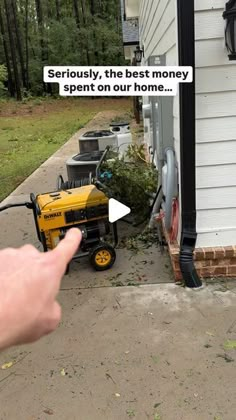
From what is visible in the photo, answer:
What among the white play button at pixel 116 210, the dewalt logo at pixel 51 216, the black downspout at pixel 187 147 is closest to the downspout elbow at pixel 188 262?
the black downspout at pixel 187 147

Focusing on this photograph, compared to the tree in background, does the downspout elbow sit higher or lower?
lower

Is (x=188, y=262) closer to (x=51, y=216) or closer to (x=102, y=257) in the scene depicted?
(x=102, y=257)

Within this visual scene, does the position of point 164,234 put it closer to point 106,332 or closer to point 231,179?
point 231,179

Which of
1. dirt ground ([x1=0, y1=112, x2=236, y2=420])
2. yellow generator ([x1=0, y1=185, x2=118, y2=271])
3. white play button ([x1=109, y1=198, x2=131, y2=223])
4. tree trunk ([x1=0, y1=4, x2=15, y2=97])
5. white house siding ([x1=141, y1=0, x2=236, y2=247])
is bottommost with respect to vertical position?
dirt ground ([x1=0, y1=112, x2=236, y2=420])

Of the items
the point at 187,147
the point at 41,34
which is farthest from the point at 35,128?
the point at 187,147

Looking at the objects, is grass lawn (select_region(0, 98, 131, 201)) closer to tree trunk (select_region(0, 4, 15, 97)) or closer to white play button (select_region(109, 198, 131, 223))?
tree trunk (select_region(0, 4, 15, 97))

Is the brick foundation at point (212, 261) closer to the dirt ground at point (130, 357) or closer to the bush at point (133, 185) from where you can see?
the dirt ground at point (130, 357)

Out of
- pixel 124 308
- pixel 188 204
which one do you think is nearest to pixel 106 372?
pixel 124 308

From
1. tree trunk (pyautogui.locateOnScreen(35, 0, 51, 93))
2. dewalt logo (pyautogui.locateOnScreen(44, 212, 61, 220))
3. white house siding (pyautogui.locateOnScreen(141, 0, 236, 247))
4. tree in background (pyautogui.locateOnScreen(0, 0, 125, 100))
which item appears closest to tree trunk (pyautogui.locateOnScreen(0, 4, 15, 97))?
tree in background (pyautogui.locateOnScreen(0, 0, 125, 100))

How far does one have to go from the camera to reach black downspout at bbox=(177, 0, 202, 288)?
9.90 feet

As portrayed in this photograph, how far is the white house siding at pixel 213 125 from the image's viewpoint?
3.12m

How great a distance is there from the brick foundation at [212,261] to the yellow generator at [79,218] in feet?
2.14

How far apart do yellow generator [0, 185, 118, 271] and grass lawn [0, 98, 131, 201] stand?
3.70m

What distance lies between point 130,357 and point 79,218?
4.94 ft
